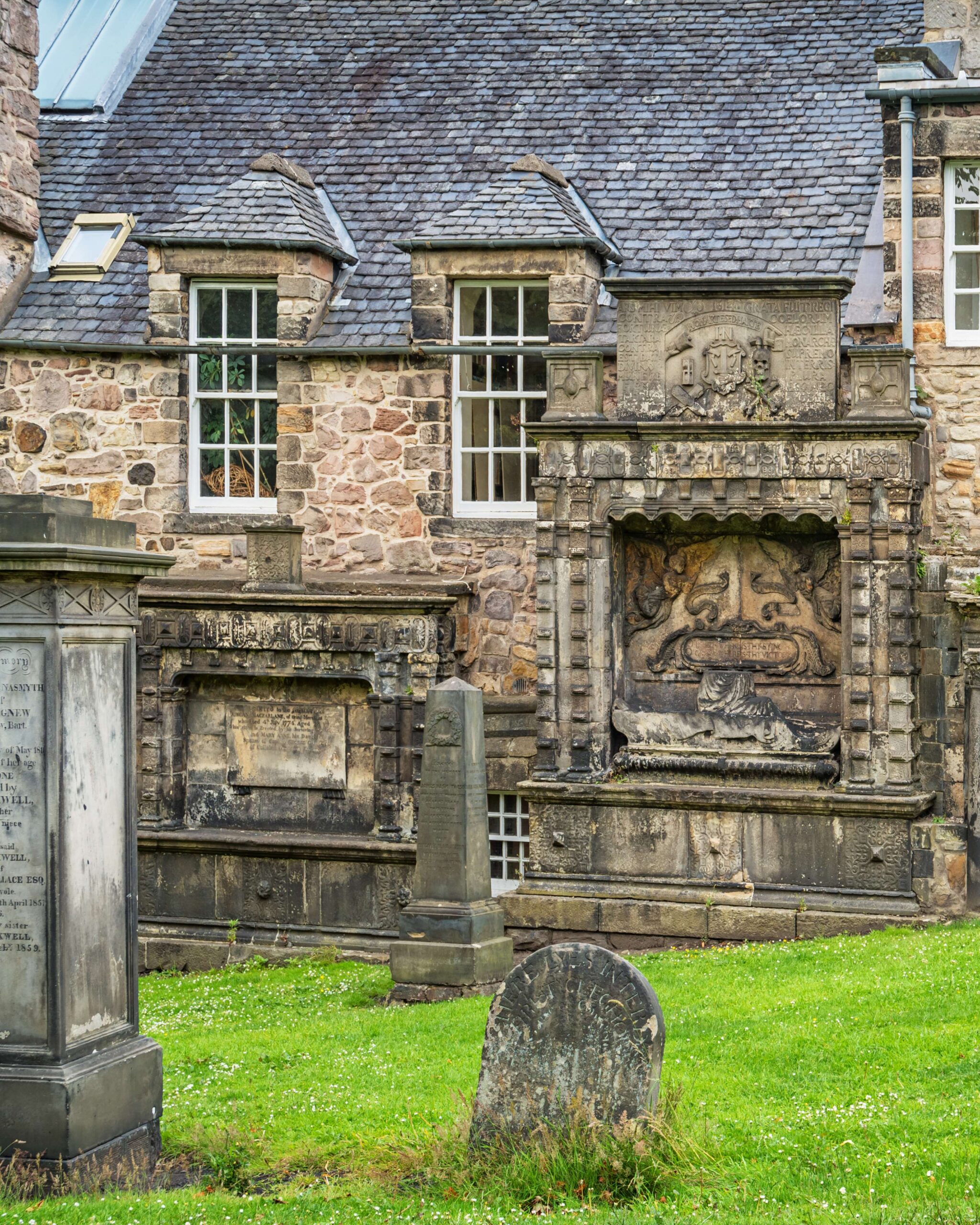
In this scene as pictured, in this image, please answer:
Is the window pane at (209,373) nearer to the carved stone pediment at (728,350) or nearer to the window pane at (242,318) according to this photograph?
the window pane at (242,318)

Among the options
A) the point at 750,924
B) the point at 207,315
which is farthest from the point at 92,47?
the point at 750,924

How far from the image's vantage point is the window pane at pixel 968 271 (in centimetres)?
1420

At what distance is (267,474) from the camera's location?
16.7 meters

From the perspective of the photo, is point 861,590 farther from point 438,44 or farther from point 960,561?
point 438,44

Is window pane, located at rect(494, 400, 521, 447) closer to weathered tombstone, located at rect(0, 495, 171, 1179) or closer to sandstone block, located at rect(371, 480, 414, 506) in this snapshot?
sandstone block, located at rect(371, 480, 414, 506)

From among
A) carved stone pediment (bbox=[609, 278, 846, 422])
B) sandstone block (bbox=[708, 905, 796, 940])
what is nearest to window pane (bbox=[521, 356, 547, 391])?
carved stone pediment (bbox=[609, 278, 846, 422])

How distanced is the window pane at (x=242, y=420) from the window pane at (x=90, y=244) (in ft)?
7.22

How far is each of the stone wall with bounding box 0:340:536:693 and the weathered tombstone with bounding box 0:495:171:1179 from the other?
8.47 metres

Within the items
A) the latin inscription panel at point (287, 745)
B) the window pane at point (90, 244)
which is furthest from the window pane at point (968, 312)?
the window pane at point (90, 244)

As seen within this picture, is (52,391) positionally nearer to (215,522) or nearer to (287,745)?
(215,522)

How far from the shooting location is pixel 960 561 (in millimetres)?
13789

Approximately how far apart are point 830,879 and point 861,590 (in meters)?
2.28

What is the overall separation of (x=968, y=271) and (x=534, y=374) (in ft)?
13.4

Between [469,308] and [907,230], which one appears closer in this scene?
[907,230]
